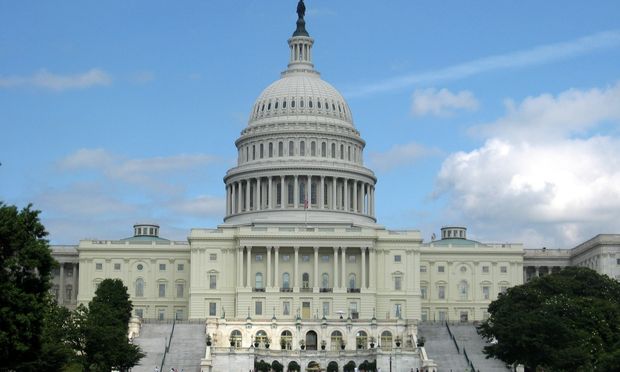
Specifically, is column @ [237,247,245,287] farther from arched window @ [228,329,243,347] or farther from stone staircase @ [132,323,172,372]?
stone staircase @ [132,323,172,372]

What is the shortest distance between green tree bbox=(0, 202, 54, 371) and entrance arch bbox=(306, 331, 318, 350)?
70885 mm

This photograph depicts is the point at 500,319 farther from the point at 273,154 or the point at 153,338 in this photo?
the point at 273,154

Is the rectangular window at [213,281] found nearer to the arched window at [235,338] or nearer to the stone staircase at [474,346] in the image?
the arched window at [235,338]

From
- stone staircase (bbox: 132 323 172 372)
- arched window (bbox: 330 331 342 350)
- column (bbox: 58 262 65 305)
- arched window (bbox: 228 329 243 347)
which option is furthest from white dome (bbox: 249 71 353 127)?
stone staircase (bbox: 132 323 172 372)

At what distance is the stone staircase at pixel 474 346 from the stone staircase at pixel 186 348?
1022 inches

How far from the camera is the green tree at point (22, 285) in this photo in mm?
84000

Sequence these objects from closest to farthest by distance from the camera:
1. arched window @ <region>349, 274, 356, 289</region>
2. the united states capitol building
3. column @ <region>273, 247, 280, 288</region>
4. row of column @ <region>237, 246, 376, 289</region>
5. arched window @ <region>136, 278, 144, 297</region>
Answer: the united states capitol building, column @ <region>273, 247, 280, 288</region>, row of column @ <region>237, 246, 376, 289</region>, arched window @ <region>349, 274, 356, 289</region>, arched window @ <region>136, 278, 144, 297</region>

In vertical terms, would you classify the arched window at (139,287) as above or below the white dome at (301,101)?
below

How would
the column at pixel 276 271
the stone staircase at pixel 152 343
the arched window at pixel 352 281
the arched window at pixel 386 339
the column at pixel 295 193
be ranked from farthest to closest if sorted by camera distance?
the column at pixel 295 193, the arched window at pixel 352 281, the column at pixel 276 271, the arched window at pixel 386 339, the stone staircase at pixel 152 343

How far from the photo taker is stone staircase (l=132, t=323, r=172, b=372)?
→ 137 metres

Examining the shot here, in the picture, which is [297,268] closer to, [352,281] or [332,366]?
[352,281]

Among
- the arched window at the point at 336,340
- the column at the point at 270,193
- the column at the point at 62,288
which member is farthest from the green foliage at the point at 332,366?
the column at the point at 62,288

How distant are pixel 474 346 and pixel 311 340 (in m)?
18.9

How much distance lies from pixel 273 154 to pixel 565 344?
74456 millimetres
